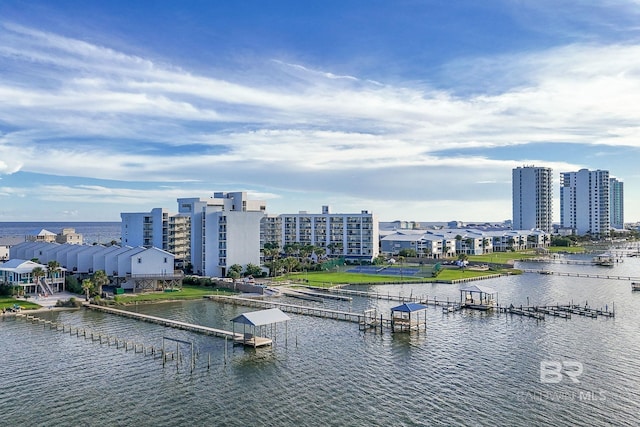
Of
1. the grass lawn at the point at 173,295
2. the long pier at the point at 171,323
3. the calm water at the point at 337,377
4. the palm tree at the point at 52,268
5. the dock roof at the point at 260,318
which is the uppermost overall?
the palm tree at the point at 52,268

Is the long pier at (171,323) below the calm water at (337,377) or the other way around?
the other way around

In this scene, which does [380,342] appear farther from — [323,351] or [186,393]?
[186,393]

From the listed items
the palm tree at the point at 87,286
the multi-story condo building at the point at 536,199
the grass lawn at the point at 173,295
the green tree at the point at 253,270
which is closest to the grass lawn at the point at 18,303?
the palm tree at the point at 87,286

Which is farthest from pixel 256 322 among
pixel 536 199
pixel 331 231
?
pixel 536 199

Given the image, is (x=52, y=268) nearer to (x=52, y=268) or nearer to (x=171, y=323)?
(x=52, y=268)

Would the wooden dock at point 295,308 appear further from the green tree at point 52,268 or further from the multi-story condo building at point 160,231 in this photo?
→ the multi-story condo building at point 160,231

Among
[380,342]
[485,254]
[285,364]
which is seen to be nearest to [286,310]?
[380,342]
